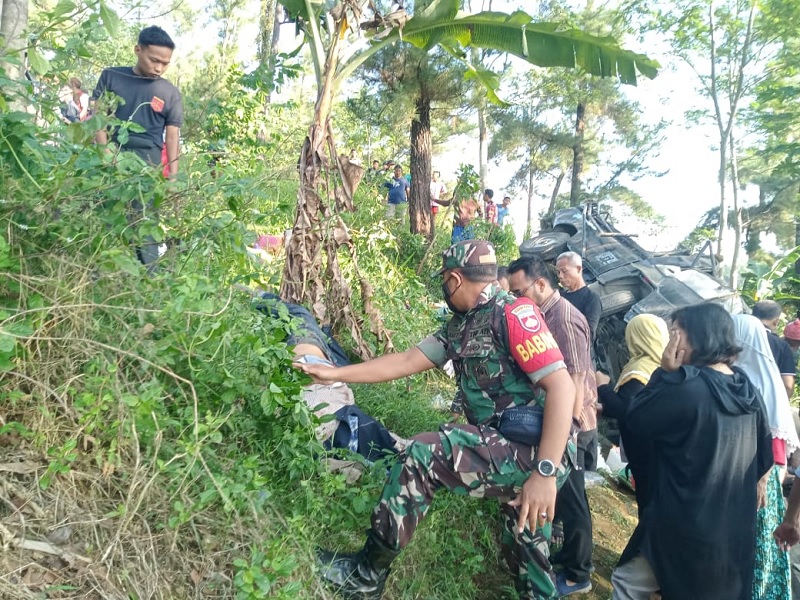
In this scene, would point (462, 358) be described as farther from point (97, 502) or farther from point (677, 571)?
point (97, 502)

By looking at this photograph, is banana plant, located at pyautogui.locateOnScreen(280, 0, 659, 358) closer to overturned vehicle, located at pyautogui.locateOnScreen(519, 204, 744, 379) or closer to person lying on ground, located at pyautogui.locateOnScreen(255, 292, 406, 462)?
person lying on ground, located at pyautogui.locateOnScreen(255, 292, 406, 462)

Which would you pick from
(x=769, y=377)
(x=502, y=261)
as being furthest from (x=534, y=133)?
(x=769, y=377)

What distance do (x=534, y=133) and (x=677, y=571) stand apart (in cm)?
1637

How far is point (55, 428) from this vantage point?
1990 mm

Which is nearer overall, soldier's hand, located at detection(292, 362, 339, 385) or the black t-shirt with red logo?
soldier's hand, located at detection(292, 362, 339, 385)

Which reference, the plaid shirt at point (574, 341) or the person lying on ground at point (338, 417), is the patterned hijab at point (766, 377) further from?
the person lying on ground at point (338, 417)

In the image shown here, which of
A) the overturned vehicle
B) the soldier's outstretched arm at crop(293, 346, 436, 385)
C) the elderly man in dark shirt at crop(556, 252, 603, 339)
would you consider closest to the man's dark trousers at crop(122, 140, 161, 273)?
the soldier's outstretched arm at crop(293, 346, 436, 385)

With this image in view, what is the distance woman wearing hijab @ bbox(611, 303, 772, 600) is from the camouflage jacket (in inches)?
24.7

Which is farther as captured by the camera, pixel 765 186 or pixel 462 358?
pixel 765 186

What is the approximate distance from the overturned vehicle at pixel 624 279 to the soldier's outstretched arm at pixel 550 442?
400 centimetres

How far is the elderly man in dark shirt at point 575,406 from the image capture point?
322cm

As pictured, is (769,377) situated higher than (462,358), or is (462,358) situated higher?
(462,358)

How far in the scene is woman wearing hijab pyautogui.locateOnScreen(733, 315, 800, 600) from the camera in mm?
2914

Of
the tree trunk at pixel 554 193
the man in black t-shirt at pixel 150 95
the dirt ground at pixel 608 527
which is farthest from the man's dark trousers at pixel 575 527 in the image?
the tree trunk at pixel 554 193
